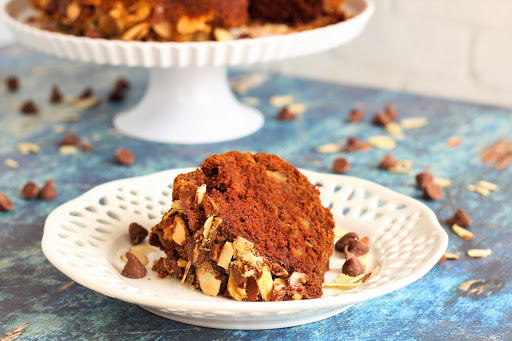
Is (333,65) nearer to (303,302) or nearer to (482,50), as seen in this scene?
(482,50)

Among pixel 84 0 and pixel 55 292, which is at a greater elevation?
pixel 84 0

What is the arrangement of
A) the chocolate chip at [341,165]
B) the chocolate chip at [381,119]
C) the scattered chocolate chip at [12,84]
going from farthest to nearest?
the scattered chocolate chip at [12,84], the chocolate chip at [381,119], the chocolate chip at [341,165]

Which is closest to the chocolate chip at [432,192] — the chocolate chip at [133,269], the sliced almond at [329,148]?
the sliced almond at [329,148]

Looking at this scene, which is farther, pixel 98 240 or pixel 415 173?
pixel 415 173

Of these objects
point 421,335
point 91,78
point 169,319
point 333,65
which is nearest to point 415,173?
point 421,335

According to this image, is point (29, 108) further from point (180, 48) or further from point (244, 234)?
point (244, 234)

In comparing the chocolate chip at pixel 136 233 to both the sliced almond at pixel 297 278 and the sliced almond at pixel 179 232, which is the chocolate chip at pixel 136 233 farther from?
the sliced almond at pixel 297 278

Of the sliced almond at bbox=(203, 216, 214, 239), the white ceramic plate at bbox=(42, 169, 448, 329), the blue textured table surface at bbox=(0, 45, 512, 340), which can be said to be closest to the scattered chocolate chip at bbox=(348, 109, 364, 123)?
the blue textured table surface at bbox=(0, 45, 512, 340)
